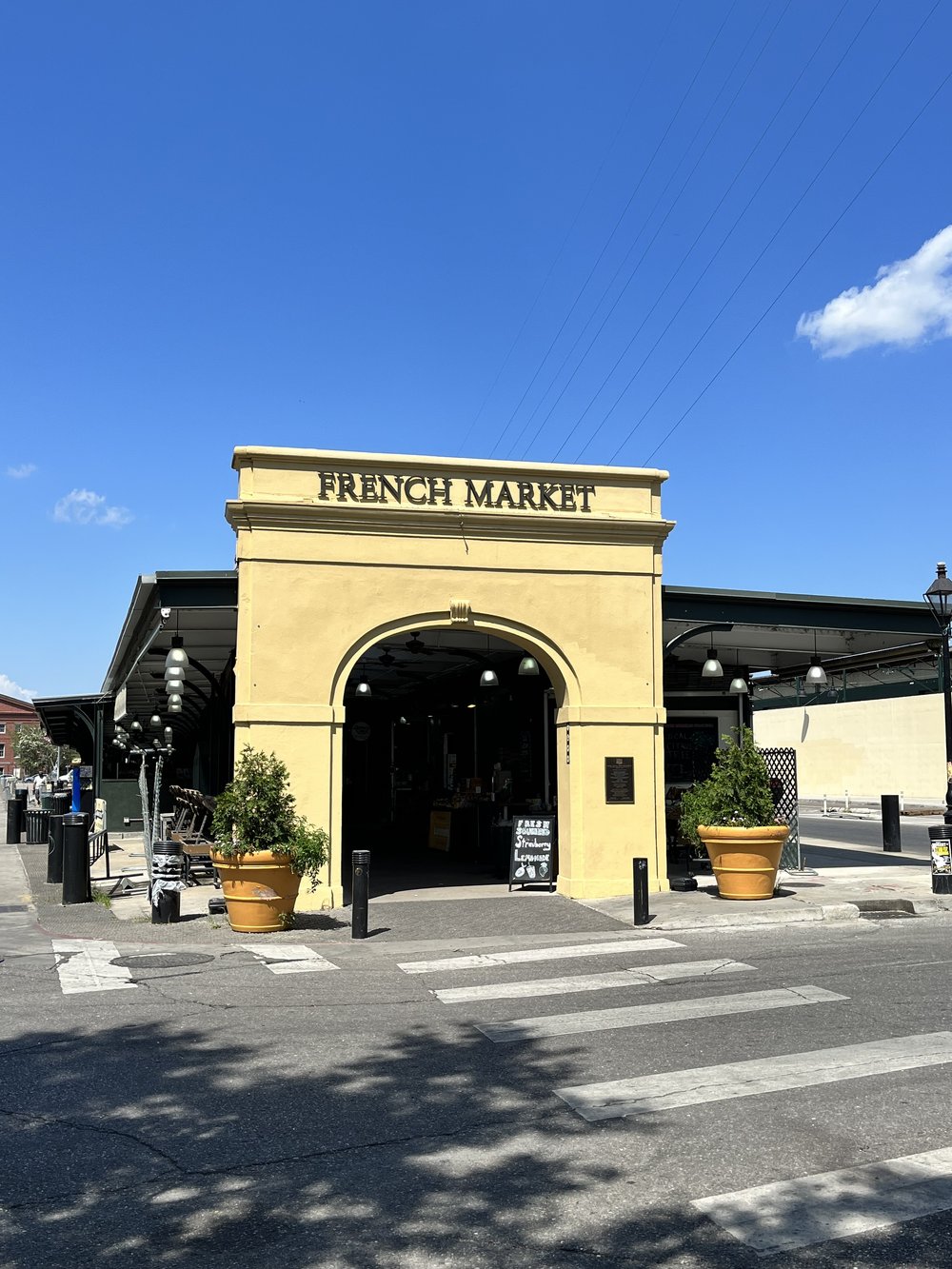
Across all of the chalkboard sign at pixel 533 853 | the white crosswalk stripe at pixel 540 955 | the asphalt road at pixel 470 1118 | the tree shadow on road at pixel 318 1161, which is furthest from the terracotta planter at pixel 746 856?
the tree shadow on road at pixel 318 1161

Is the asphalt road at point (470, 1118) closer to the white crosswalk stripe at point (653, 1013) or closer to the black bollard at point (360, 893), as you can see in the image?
the white crosswalk stripe at point (653, 1013)

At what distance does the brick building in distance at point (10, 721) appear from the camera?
422 ft

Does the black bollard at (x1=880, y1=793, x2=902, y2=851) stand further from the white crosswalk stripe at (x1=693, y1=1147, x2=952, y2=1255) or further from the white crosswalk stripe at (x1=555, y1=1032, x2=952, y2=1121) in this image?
the white crosswalk stripe at (x1=693, y1=1147, x2=952, y2=1255)

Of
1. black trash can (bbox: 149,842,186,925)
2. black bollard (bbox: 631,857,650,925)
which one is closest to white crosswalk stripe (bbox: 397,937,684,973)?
black bollard (bbox: 631,857,650,925)

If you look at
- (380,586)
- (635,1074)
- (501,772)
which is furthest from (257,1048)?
(501,772)

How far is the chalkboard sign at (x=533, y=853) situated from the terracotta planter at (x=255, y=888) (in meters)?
4.29

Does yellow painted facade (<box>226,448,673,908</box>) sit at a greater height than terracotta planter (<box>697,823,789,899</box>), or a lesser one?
greater

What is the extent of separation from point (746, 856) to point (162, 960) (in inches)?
290

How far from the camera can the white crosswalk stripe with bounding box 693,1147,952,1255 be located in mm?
4387

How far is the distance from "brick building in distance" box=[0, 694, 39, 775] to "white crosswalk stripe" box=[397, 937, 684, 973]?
417 ft

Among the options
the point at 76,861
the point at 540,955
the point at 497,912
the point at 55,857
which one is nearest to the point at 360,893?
the point at 540,955

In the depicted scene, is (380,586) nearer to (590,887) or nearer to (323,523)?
(323,523)

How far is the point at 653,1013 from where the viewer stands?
829cm

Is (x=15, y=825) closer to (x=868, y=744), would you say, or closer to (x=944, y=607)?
(x=944, y=607)
